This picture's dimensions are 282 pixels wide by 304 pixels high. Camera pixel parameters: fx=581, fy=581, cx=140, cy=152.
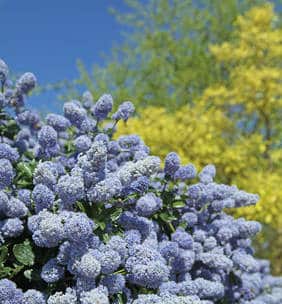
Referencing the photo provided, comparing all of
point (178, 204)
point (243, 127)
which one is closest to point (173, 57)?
point (243, 127)

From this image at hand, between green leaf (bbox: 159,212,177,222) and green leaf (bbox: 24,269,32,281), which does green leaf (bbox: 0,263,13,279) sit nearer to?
green leaf (bbox: 24,269,32,281)

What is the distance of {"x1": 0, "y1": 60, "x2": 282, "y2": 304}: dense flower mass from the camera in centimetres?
173

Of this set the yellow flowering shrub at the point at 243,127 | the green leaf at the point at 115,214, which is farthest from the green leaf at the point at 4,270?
the yellow flowering shrub at the point at 243,127

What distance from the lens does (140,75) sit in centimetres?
1015

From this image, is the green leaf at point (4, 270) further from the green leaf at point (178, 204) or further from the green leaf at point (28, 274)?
the green leaf at point (178, 204)

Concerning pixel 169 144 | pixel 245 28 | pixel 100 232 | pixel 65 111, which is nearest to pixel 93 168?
pixel 100 232

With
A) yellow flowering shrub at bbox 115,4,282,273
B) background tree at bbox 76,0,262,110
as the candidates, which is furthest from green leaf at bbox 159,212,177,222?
background tree at bbox 76,0,262,110

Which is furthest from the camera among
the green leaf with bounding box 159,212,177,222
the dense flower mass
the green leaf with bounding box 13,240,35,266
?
the green leaf with bounding box 159,212,177,222

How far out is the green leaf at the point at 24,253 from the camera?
72.6 inches

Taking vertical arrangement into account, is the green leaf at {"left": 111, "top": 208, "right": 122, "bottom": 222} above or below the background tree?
below

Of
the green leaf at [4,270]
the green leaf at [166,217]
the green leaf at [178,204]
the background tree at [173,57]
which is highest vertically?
the background tree at [173,57]

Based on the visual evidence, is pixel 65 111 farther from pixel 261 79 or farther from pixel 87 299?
pixel 261 79

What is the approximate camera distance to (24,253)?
6.13ft

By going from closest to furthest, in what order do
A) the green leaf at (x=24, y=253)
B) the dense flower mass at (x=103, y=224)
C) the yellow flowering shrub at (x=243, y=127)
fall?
1. the dense flower mass at (x=103, y=224)
2. the green leaf at (x=24, y=253)
3. the yellow flowering shrub at (x=243, y=127)
